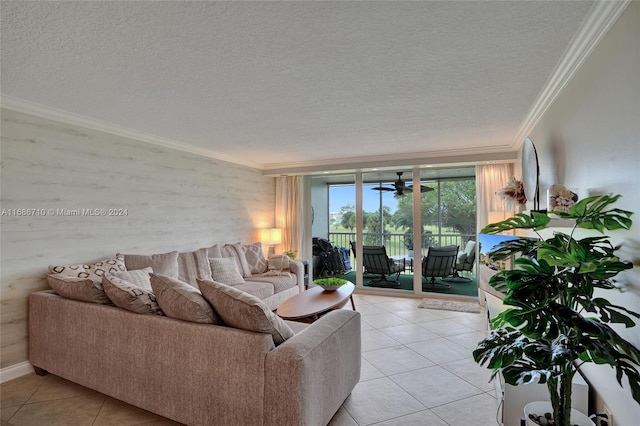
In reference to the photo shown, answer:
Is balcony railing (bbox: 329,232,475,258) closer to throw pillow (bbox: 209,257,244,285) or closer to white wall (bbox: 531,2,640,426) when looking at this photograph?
throw pillow (bbox: 209,257,244,285)

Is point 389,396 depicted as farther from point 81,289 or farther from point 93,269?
point 93,269

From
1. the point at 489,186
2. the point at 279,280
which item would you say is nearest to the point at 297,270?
the point at 279,280

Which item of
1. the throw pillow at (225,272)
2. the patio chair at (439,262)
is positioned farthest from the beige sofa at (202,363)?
the patio chair at (439,262)

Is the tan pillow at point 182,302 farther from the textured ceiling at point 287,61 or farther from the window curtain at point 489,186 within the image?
the window curtain at point 489,186

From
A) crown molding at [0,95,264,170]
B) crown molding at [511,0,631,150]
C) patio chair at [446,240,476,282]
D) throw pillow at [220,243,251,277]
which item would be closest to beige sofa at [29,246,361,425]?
crown molding at [0,95,264,170]

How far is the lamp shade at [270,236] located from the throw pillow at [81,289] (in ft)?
11.7

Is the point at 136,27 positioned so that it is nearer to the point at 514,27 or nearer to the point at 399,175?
the point at 514,27

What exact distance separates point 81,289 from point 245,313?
157cm

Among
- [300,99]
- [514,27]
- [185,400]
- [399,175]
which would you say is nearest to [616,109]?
[514,27]

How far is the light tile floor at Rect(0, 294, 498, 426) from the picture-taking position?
7.19ft

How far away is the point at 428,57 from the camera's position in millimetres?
2123

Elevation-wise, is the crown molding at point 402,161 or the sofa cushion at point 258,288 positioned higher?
the crown molding at point 402,161

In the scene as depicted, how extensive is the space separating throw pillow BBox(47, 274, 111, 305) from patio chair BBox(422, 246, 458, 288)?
4739 millimetres

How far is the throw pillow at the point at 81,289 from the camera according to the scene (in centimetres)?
245
